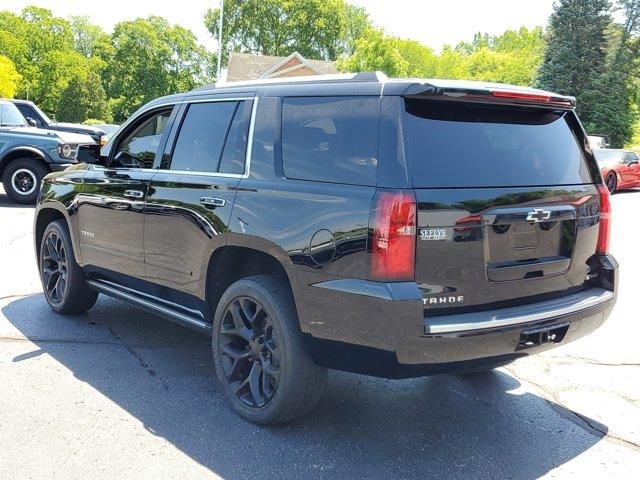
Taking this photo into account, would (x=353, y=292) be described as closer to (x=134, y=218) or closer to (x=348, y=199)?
(x=348, y=199)

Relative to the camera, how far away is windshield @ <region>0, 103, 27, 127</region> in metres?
12.8

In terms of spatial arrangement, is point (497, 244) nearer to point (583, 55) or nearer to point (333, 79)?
point (333, 79)

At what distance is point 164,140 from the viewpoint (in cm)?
444

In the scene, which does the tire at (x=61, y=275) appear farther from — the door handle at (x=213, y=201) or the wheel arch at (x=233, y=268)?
the door handle at (x=213, y=201)

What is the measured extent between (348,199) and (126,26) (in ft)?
224

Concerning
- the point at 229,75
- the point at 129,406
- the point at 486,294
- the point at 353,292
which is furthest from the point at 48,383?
the point at 229,75

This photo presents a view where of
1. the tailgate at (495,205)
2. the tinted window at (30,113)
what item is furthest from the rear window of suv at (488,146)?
the tinted window at (30,113)

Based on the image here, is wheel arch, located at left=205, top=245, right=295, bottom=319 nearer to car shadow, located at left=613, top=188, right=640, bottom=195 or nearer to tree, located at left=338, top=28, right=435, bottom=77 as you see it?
car shadow, located at left=613, top=188, right=640, bottom=195

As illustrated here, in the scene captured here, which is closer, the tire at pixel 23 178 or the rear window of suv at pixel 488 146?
the rear window of suv at pixel 488 146

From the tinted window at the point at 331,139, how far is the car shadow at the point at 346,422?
1.44 meters

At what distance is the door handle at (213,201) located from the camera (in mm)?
3685

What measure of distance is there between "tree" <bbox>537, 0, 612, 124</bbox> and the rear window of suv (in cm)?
3929

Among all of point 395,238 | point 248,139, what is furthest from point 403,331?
point 248,139

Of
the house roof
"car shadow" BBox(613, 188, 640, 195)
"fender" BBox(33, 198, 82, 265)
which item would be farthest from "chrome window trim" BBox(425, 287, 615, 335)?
the house roof
